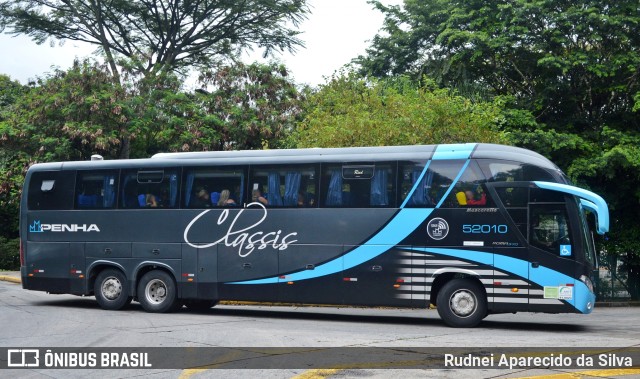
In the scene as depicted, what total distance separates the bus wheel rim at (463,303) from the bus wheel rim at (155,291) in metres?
6.78

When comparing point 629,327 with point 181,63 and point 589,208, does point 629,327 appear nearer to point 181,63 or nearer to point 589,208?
point 589,208

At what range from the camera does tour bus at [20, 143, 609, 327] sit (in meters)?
15.3

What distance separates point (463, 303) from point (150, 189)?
7609 mm

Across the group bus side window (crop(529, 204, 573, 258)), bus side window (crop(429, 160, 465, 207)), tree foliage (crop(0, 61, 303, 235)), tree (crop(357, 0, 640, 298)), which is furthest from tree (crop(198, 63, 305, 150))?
bus side window (crop(529, 204, 573, 258))

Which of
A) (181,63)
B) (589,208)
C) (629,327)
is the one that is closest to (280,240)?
(589,208)

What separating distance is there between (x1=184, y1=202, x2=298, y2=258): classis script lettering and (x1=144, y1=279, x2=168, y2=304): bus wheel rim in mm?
1398

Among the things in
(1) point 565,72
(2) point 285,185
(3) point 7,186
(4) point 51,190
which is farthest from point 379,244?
(3) point 7,186

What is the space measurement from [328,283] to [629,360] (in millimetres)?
7425

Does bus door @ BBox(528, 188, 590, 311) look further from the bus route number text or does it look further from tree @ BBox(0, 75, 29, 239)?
tree @ BBox(0, 75, 29, 239)

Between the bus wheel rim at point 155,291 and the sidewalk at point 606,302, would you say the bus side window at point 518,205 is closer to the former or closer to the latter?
the bus wheel rim at point 155,291

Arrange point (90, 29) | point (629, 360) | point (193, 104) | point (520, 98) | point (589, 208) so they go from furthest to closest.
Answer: point (90, 29), point (193, 104), point (520, 98), point (589, 208), point (629, 360)

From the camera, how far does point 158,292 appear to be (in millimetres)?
18531

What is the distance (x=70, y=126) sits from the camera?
101 ft

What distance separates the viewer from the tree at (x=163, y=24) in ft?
129
